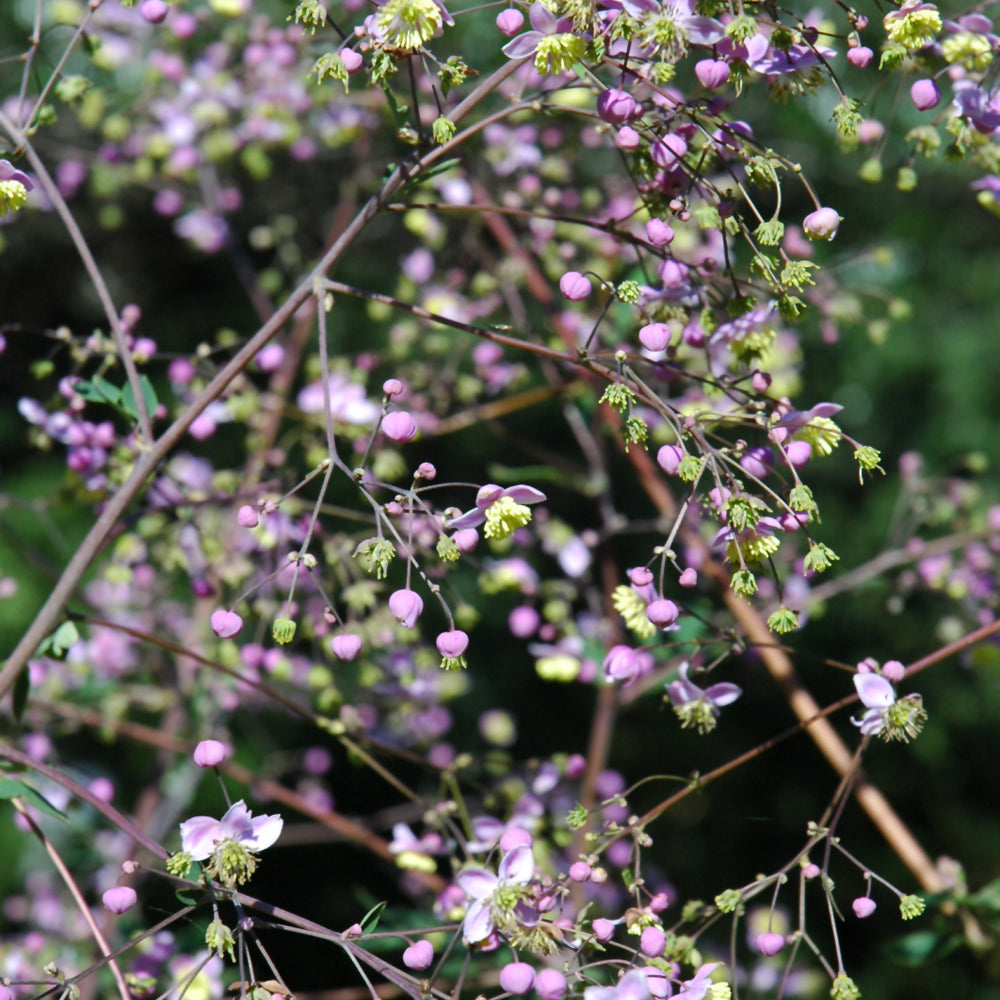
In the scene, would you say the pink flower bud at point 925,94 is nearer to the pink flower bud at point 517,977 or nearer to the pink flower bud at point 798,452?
the pink flower bud at point 798,452

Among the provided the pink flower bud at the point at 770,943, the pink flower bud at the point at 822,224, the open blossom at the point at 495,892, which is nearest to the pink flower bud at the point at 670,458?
the pink flower bud at the point at 822,224

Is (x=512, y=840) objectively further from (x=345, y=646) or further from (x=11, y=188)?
(x=11, y=188)

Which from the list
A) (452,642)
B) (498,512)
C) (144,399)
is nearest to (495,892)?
(452,642)

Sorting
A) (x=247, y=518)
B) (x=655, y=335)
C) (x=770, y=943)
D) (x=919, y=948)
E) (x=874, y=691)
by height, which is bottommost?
(x=919, y=948)

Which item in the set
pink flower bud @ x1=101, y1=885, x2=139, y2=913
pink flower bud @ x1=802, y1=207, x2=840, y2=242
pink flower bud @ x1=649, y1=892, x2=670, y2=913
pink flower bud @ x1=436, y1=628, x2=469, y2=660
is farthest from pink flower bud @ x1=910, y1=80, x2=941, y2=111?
pink flower bud @ x1=101, y1=885, x2=139, y2=913

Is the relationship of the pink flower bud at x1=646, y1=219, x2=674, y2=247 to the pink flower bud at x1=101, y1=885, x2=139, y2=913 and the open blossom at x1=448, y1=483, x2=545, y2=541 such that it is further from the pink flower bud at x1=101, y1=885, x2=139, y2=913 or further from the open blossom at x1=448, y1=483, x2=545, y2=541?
the pink flower bud at x1=101, y1=885, x2=139, y2=913

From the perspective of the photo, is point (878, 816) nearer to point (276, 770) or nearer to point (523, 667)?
point (276, 770)

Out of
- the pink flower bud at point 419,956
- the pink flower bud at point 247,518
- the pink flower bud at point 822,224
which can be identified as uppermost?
the pink flower bud at point 822,224
